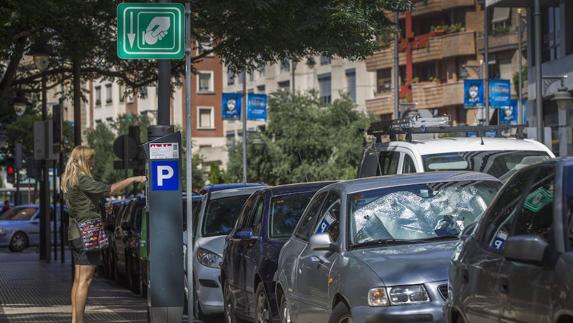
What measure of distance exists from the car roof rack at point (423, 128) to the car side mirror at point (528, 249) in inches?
410

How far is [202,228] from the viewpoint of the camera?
17469 millimetres

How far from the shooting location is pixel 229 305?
48.7 ft

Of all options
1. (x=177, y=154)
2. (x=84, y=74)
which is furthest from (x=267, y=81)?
(x=177, y=154)

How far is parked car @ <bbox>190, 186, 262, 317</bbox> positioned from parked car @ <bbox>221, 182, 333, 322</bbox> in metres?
1.34


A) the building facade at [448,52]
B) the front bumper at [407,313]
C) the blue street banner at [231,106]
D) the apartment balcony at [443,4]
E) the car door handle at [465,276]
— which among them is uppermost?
the apartment balcony at [443,4]

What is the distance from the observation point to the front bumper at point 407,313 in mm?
9266

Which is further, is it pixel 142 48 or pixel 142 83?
pixel 142 83

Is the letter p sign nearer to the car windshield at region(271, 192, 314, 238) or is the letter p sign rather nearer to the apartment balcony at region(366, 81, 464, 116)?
the car windshield at region(271, 192, 314, 238)

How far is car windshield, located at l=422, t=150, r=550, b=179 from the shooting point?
651 inches

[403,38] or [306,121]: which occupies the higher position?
[403,38]

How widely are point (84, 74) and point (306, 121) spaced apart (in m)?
32.6

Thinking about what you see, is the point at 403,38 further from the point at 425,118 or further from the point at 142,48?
the point at 142,48

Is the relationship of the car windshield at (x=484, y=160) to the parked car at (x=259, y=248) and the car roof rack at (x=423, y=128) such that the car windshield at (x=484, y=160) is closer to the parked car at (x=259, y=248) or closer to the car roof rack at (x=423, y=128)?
the car roof rack at (x=423, y=128)

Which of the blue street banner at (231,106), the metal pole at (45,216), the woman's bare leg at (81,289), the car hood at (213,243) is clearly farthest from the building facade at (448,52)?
the woman's bare leg at (81,289)
